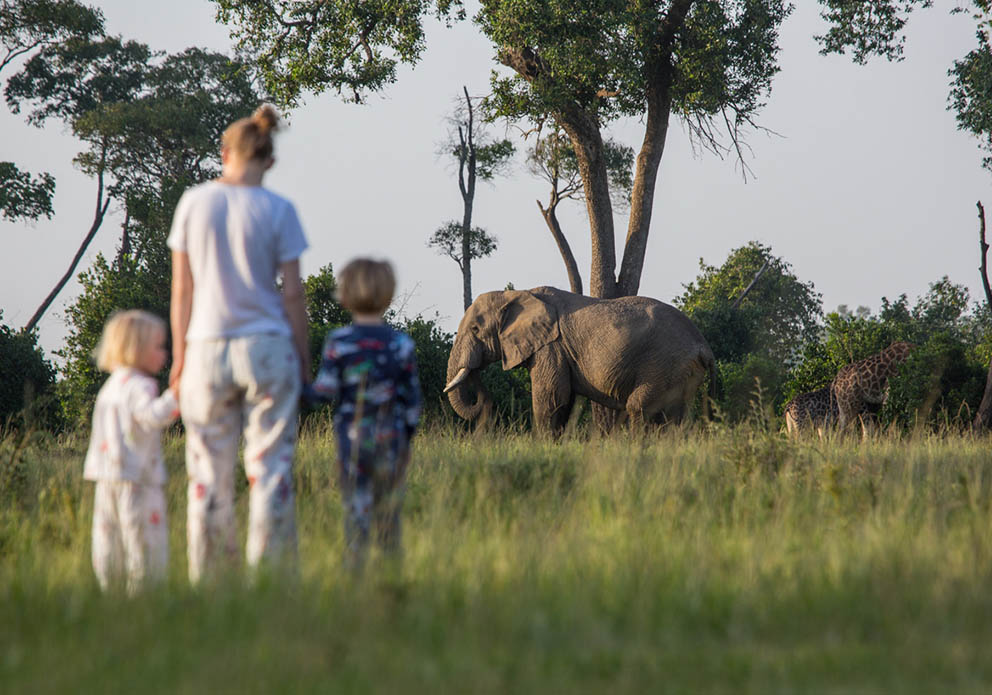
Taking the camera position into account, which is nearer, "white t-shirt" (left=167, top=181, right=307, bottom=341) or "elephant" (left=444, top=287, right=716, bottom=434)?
"white t-shirt" (left=167, top=181, right=307, bottom=341)

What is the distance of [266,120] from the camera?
5168 millimetres

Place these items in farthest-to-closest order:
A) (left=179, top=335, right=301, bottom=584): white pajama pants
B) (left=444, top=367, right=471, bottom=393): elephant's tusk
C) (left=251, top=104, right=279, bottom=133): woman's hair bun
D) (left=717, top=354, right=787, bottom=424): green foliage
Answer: (left=717, top=354, right=787, bottom=424): green foliage, (left=444, top=367, right=471, bottom=393): elephant's tusk, (left=251, top=104, right=279, bottom=133): woman's hair bun, (left=179, top=335, right=301, bottom=584): white pajama pants

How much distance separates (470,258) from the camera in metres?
32.8

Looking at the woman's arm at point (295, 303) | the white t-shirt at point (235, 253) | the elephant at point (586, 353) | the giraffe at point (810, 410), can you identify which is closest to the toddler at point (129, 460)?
the white t-shirt at point (235, 253)

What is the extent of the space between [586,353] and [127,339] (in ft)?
33.0

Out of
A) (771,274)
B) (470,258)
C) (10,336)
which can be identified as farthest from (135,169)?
(771,274)

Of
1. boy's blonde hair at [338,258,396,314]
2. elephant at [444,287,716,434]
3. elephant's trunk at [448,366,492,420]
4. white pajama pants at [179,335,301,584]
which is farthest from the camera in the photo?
elephant's trunk at [448,366,492,420]

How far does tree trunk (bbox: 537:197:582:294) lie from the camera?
76.8 feet

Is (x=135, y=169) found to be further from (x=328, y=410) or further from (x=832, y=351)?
(x=832, y=351)

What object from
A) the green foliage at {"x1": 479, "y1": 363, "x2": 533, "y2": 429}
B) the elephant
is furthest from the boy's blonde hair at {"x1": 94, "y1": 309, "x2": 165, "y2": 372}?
the green foliage at {"x1": 479, "y1": 363, "x2": 533, "y2": 429}

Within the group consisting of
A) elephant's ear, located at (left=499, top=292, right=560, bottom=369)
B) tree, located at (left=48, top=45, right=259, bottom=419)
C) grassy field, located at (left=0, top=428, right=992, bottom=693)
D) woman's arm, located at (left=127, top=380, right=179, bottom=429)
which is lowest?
grassy field, located at (left=0, top=428, right=992, bottom=693)

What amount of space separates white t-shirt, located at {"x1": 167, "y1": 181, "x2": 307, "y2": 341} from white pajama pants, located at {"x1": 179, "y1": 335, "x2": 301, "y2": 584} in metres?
0.09

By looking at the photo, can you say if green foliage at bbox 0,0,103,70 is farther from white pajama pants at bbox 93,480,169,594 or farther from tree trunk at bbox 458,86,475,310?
white pajama pants at bbox 93,480,169,594

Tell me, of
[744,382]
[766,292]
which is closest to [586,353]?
[744,382]
